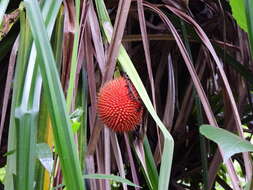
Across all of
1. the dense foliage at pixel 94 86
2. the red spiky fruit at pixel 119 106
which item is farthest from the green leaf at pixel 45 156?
the red spiky fruit at pixel 119 106

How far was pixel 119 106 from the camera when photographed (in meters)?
0.54

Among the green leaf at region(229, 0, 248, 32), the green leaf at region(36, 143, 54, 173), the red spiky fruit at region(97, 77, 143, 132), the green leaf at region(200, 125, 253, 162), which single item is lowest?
the green leaf at region(36, 143, 54, 173)

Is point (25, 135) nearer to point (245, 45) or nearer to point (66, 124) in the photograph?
point (66, 124)

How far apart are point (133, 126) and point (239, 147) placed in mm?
190

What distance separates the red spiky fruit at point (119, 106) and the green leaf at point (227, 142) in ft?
0.46

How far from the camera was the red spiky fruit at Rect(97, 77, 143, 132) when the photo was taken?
0.53 m

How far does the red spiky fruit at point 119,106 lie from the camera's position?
0.53 m

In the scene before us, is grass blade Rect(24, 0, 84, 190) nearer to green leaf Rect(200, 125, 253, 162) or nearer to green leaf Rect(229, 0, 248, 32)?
green leaf Rect(200, 125, 253, 162)

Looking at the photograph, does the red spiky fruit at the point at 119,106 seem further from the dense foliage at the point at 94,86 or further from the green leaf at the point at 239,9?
the green leaf at the point at 239,9

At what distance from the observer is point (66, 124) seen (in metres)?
0.36

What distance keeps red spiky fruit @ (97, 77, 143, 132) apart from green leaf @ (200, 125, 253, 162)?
14 centimetres

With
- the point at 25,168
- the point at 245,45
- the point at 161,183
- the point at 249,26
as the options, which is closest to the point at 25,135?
the point at 25,168

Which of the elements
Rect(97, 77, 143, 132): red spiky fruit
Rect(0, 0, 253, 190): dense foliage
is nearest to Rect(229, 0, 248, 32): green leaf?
Rect(0, 0, 253, 190): dense foliage

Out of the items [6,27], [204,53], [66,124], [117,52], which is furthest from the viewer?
[204,53]
